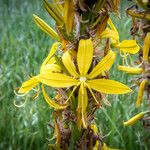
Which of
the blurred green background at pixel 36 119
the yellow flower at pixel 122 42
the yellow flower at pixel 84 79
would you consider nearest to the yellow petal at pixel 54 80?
the yellow flower at pixel 84 79

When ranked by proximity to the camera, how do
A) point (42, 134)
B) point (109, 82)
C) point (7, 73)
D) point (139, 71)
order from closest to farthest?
point (109, 82)
point (139, 71)
point (42, 134)
point (7, 73)

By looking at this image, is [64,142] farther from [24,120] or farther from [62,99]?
[24,120]

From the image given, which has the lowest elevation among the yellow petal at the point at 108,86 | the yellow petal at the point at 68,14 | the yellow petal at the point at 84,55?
the yellow petal at the point at 108,86

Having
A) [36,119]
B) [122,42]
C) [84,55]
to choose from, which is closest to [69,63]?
[84,55]

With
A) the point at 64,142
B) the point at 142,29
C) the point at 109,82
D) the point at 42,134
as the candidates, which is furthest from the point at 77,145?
the point at 42,134

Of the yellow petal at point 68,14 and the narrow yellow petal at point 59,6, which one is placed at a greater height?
the narrow yellow petal at point 59,6

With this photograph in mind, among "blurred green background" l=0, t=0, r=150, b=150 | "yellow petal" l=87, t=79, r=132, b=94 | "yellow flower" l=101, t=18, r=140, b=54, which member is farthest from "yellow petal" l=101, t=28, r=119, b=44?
"blurred green background" l=0, t=0, r=150, b=150

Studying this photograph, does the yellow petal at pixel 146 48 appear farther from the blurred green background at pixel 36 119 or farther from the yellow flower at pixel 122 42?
the blurred green background at pixel 36 119

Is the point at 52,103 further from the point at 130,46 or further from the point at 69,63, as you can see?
the point at 130,46
